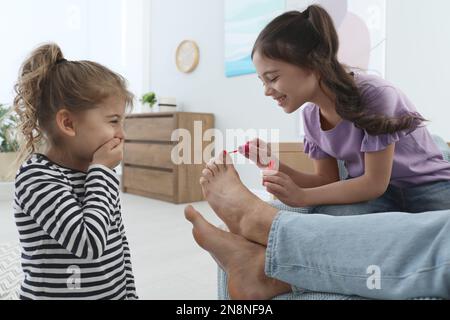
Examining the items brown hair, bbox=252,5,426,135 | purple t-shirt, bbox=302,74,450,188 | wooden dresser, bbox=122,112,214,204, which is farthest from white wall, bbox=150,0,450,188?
brown hair, bbox=252,5,426,135

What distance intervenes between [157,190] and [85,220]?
245cm

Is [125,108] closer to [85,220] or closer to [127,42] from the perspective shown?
[85,220]

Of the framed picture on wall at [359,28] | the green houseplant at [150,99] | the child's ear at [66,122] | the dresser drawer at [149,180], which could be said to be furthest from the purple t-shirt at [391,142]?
the green houseplant at [150,99]

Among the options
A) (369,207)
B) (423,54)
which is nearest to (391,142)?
(369,207)

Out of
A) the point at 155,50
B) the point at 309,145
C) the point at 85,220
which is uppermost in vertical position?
the point at 155,50

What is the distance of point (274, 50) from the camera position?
965mm

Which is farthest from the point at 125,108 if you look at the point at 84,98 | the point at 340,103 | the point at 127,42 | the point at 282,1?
the point at 127,42

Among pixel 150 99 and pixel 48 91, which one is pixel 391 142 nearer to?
pixel 48 91

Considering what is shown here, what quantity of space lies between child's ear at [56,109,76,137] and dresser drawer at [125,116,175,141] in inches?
84.4

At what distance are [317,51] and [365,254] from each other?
563 millimetres

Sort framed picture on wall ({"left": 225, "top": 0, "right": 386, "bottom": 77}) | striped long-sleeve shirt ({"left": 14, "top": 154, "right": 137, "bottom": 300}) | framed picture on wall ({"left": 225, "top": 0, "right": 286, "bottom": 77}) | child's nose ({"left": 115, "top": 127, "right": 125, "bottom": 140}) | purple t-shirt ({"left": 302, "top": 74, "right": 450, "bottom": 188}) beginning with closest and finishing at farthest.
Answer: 1. striped long-sleeve shirt ({"left": 14, "top": 154, "right": 137, "bottom": 300})
2. child's nose ({"left": 115, "top": 127, "right": 125, "bottom": 140})
3. purple t-shirt ({"left": 302, "top": 74, "right": 450, "bottom": 188})
4. framed picture on wall ({"left": 225, "top": 0, "right": 386, "bottom": 77})
5. framed picture on wall ({"left": 225, "top": 0, "right": 286, "bottom": 77})

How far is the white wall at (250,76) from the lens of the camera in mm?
1947

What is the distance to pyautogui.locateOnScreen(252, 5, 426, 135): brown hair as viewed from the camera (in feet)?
3.07

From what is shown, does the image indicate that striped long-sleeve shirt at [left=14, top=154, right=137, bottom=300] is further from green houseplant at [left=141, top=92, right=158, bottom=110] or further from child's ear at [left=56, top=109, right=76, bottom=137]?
green houseplant at [left=141, top=92, right=158, bottom=110]
